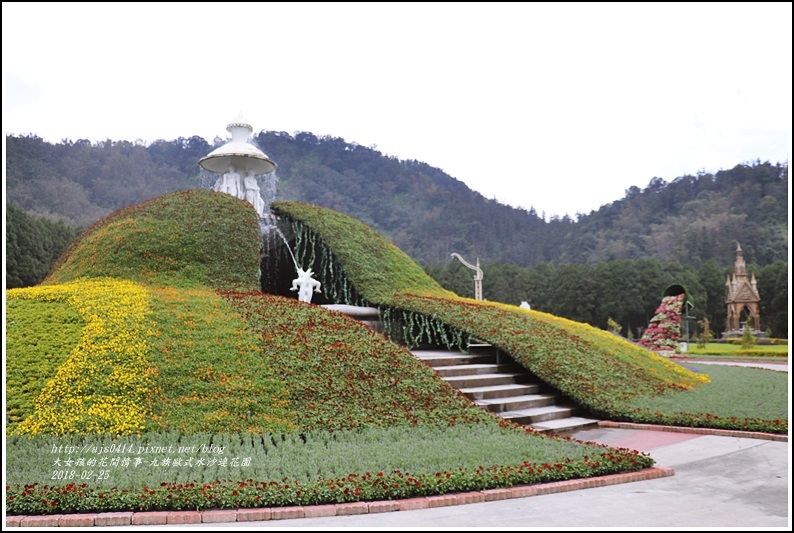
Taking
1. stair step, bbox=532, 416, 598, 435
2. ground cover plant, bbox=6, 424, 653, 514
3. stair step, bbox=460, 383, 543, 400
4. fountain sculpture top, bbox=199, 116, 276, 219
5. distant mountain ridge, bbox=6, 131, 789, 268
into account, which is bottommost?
stair step, bbox=532, 416, 598, 435

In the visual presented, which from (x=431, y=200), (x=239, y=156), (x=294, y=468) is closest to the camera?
(x=294, y=468)

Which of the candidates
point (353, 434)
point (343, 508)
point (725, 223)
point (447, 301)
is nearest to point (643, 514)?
point (343, 508)

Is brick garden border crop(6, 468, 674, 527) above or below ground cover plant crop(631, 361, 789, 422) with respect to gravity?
below

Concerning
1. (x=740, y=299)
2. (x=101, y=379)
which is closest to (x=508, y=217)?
(x=740, y=299)

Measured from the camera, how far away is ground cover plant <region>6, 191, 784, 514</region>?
14.2ft

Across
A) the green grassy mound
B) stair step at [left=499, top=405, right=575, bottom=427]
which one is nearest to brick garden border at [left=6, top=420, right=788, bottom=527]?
stair step at [left=499, top=405, right=575, bottom=427]

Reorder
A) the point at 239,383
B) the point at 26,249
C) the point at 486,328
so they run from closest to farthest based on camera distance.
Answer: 1. the point at 239,383
2. the point at 486,328
3. the point at 26,249

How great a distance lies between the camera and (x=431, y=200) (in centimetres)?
6894

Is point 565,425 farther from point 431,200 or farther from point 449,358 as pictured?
point 431,200

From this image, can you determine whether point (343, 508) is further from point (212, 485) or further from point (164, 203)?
point (164, 203)

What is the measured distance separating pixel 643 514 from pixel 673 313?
1287 cm

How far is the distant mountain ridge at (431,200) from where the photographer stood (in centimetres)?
4434

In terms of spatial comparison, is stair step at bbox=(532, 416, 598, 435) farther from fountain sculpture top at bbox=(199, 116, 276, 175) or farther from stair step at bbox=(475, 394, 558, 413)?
fountain sculpture top at bbox=(199, 116, 276, 175)

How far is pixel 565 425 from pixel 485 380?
1.24 m
